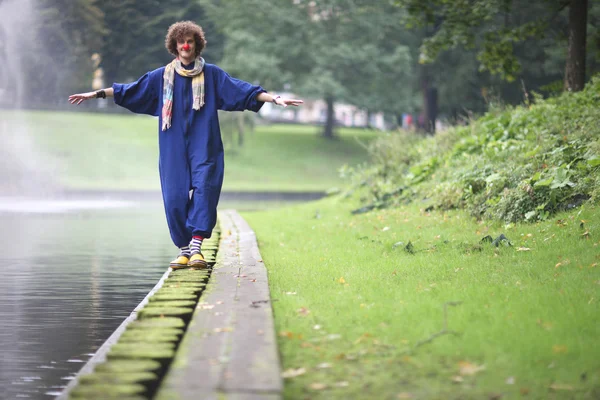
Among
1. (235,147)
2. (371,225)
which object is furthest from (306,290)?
(235,147)

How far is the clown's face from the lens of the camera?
753 centimetres

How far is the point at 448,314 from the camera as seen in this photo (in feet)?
16.9

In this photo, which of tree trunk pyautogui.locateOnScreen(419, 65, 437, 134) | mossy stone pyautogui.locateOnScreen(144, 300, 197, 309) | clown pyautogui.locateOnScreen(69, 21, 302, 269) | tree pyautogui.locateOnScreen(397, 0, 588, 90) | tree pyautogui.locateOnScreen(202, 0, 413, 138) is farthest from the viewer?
tree pyautogui.locateOnScreen(202, 0, 413, 138)

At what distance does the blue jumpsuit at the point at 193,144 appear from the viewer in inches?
296

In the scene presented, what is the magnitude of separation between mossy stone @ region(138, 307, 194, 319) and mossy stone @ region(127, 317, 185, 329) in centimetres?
13

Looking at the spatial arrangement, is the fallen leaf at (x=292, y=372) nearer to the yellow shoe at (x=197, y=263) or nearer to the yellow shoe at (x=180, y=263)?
the yellow shoe at (x=197, y=263)

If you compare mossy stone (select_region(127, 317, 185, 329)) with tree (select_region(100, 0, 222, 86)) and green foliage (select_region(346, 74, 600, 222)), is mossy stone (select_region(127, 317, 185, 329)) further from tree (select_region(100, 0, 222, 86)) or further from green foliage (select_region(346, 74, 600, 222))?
tree (select_region(100, 0, 222, 86))

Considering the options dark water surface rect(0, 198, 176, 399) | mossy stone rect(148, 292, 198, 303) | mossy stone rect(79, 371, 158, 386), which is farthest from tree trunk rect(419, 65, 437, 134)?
mossy stone rect(79, 371, 158, 386)

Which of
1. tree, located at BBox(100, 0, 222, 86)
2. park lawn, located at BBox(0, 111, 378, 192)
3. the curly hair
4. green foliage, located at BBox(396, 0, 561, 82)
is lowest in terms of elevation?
park lawn, located at BBox(0, 111, 378, 192)

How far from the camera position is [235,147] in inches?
1823

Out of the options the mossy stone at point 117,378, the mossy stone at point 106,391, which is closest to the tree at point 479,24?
the mossy stone at point 117,378

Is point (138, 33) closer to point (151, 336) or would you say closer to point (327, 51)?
point (327, 51)

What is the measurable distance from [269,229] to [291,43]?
1474 inches

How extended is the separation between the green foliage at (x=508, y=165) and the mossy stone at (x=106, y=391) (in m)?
6.32
